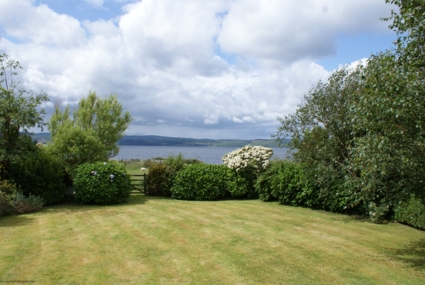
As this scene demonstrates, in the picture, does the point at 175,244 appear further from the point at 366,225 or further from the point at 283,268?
the point at 366,225

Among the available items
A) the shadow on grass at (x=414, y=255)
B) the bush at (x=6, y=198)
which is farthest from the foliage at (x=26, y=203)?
the shadow on grass at (x=414, y=255)

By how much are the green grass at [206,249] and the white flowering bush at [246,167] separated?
13.9 ft

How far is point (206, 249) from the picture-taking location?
791 centimetres

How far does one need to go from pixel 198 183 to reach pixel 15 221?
8.47m

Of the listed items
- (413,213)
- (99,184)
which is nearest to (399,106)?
(413,213)

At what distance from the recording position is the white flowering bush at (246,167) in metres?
16.7

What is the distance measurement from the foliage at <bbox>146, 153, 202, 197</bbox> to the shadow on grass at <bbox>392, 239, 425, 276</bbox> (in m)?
11.5

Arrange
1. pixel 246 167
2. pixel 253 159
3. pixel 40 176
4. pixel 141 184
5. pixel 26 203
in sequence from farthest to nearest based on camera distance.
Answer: pixel 141 184, pixel 246 167, pixel 253 159, pixel 40 176, pixel 26 203

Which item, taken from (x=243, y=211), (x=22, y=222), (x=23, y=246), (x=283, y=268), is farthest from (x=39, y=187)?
(x=283, y=268)

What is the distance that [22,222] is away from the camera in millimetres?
10875

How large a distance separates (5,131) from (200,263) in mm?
10998

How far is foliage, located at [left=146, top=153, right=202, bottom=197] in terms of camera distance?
17.7m

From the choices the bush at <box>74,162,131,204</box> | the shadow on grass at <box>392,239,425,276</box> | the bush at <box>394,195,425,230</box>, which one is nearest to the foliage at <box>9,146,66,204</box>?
the bush at <box>74,162,131,204</box>

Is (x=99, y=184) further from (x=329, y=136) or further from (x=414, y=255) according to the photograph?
(x=414, y=255)
